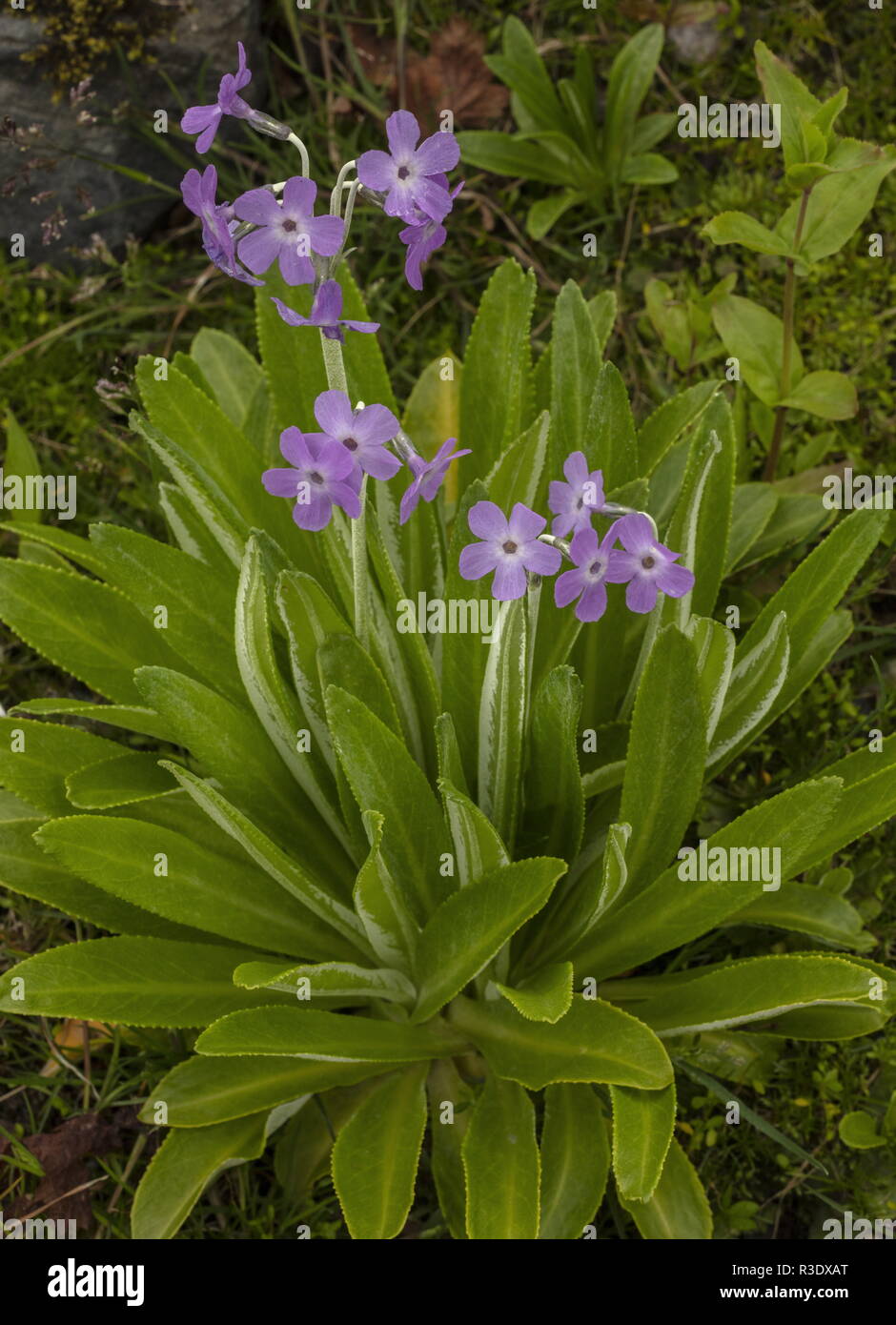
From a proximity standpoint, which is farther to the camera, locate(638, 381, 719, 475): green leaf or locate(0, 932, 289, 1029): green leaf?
locate(638, 381, 719, 475): green leaf

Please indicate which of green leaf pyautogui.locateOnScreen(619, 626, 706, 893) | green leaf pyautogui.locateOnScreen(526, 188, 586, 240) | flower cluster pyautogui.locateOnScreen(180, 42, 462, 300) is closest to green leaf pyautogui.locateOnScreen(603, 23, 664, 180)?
green leaf pyautogui.locateOnScreen(526, 188, 586, 240)

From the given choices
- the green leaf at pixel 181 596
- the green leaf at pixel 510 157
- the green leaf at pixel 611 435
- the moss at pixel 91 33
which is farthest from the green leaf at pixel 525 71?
the green leaf at pixel 181 596

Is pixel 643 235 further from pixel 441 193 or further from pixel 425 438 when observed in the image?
pixel 441 193

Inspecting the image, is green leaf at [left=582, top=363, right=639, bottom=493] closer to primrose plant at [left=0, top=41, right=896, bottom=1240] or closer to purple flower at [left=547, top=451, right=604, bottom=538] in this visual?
primrose plant at [left=0, top=41, right=896, bottom=1240]

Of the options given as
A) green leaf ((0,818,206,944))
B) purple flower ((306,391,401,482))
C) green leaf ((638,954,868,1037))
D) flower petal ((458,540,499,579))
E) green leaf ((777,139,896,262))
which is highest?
green leaf ((777,139,896,262))

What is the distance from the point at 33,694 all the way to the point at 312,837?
1.15m

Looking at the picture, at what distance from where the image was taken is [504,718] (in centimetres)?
226

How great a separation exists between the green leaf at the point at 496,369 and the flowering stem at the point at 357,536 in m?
0.48

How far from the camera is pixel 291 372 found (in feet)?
9.30

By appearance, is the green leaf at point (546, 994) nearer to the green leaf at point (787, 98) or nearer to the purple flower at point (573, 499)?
the purple flower at point (573, 499)

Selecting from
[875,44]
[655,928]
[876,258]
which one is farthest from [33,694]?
[875,44]

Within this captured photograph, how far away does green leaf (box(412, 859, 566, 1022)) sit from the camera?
2.09 m

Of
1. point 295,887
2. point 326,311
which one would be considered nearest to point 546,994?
point 295,887

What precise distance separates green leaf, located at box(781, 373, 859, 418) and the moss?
2.05 metres
